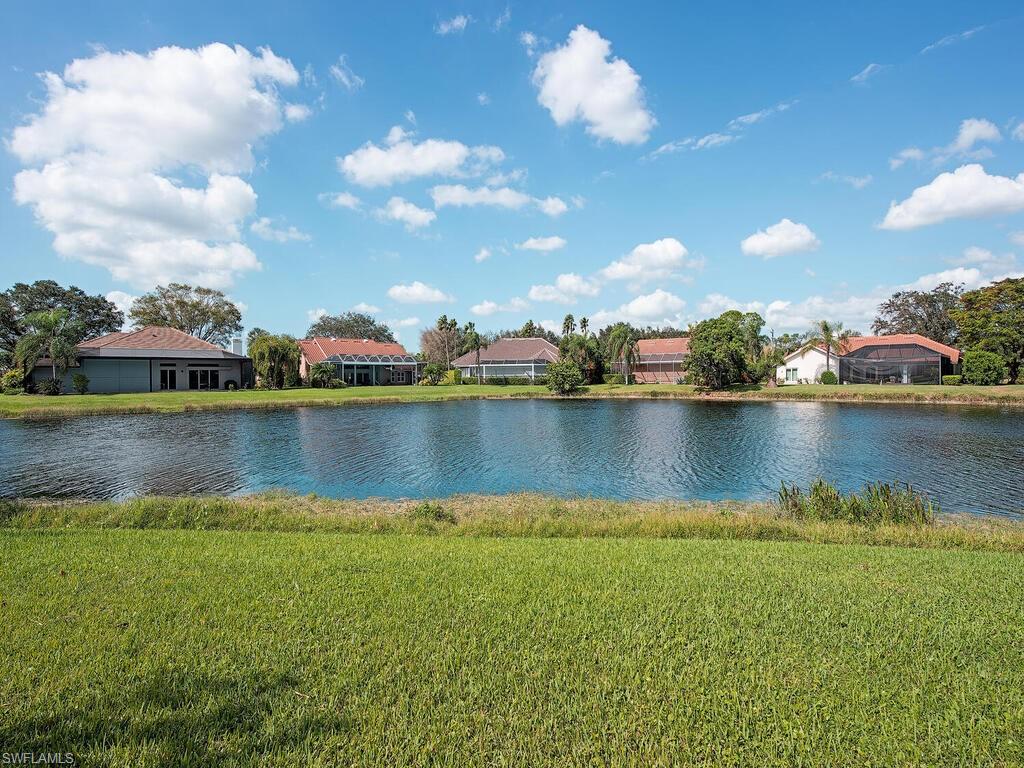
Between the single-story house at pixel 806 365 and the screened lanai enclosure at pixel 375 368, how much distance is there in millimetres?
45383

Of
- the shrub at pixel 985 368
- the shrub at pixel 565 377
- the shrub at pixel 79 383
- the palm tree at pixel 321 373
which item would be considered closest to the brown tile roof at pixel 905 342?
the shrub at pixel 985 368

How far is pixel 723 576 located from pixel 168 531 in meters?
8.46

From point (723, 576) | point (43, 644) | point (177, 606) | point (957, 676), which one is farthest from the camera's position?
point (723, 576)

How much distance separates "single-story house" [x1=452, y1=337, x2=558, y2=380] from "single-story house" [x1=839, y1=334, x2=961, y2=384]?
33.2 meters

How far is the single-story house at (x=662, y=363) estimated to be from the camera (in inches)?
2672

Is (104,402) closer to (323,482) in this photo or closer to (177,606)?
(323,482)

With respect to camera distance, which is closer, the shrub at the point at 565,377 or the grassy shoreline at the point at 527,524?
the grassy shoreline at the point at 527,524

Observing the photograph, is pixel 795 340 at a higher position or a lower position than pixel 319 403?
higher

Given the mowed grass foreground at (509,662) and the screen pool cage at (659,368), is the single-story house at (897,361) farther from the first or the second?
the mowed grass foreground at (509,662)

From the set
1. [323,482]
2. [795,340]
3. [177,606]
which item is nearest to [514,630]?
[177,606]

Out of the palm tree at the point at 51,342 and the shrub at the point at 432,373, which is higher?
the palm tree at the point at 51,342

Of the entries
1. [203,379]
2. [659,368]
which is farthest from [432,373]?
[659,368]

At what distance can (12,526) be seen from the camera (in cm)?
908

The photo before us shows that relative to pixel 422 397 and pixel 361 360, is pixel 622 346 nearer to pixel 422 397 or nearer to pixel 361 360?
pixel 422 397
